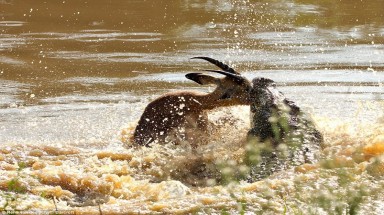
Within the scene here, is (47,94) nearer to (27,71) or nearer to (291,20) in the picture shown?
(27,71)

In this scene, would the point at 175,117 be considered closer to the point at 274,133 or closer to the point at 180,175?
the point at 180,175

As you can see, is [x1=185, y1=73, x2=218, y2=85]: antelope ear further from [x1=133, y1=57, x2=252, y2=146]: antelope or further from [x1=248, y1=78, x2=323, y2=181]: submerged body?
[x1=248, y1=78, x2=323, y2=181]: submerged body

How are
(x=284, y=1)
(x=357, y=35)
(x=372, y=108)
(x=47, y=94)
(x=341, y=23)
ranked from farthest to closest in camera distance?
(x=284, y=1) < (x=341, y=23) < (x=357, y=35) < (x=47, y=94) < (x=372, y=108)

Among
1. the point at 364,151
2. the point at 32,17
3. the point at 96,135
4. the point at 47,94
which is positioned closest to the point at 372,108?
the point at 364,151

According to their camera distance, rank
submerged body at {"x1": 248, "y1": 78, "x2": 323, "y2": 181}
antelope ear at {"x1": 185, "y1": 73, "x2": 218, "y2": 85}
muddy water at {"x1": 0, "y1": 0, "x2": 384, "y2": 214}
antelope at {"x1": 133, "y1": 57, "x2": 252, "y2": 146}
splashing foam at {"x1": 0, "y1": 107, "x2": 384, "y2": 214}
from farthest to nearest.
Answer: antelope at {"x1": 133, "y1": 57, "x2": 252, "y2": 146} → antelope ear at {"x1": 185, "y1": 73, "x2": 218, "y2": 85} → submerged body at {"x1": 248, "y1": 78, "x2": 323, "y2": 181} → muddy water at {"x1": 0, "y1": 0, "x2": 384, "y2": 214} → splashing foam at {"x1": 0, "y1": 107, "x2": 384, "y2": 214}

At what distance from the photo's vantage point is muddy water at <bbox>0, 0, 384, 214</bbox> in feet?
22.0

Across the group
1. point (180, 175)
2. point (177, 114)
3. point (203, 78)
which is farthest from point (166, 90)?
point (180, 175)

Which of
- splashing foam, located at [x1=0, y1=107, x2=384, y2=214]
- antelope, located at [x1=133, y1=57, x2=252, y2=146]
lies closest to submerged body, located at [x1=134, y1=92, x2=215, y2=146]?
antelope, located at [x1=133, y1=57, x2=252, y2=146]

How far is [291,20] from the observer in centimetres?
1499

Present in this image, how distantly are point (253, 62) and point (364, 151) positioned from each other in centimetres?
434

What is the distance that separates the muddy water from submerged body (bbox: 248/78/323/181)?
0.16 m

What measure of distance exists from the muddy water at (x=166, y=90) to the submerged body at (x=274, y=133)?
16 cm

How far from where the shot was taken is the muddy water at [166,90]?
6.70 m

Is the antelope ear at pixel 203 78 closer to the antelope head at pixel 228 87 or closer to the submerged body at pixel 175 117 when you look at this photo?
the antelope head at pixel 228 87
